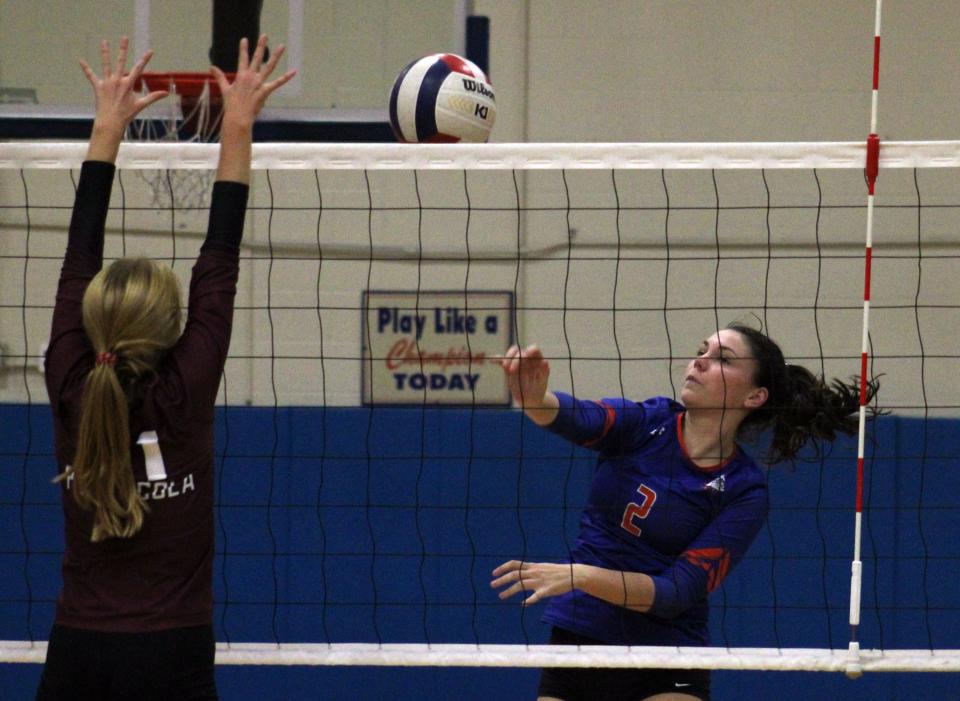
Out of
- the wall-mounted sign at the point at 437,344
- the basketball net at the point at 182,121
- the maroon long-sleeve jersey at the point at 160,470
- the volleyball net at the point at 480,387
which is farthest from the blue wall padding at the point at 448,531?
the maroon long-sleeve jersey at the point at 160,470

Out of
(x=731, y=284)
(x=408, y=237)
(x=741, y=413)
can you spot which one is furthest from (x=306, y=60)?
(x=741, y=413)

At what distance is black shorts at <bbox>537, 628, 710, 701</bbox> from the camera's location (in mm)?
2980

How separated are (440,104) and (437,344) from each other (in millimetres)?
2573

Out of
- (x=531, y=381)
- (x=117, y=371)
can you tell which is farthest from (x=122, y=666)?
(x=531, y=381)

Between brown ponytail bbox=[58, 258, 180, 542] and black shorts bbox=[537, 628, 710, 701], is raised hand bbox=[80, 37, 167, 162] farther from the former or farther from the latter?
black shorts bbox=[537, 628, 710, 701]

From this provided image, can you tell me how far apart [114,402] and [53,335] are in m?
0.22

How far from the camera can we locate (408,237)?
5.68 m

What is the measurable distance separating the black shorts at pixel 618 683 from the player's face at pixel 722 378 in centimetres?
67

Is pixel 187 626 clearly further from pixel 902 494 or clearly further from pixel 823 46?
pixel 823 46

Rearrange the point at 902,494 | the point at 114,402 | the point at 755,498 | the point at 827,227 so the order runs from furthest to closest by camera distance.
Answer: the point at 827,227
the point at 902,494
the point at 755,498
the point at 114,402

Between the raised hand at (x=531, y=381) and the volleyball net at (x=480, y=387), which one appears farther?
the volleyball net at (x=480, y=387)

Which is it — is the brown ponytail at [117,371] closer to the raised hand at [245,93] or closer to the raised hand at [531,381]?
the raised hand at [245,93]

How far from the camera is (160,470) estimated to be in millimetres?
2033

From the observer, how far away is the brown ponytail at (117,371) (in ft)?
6.48
